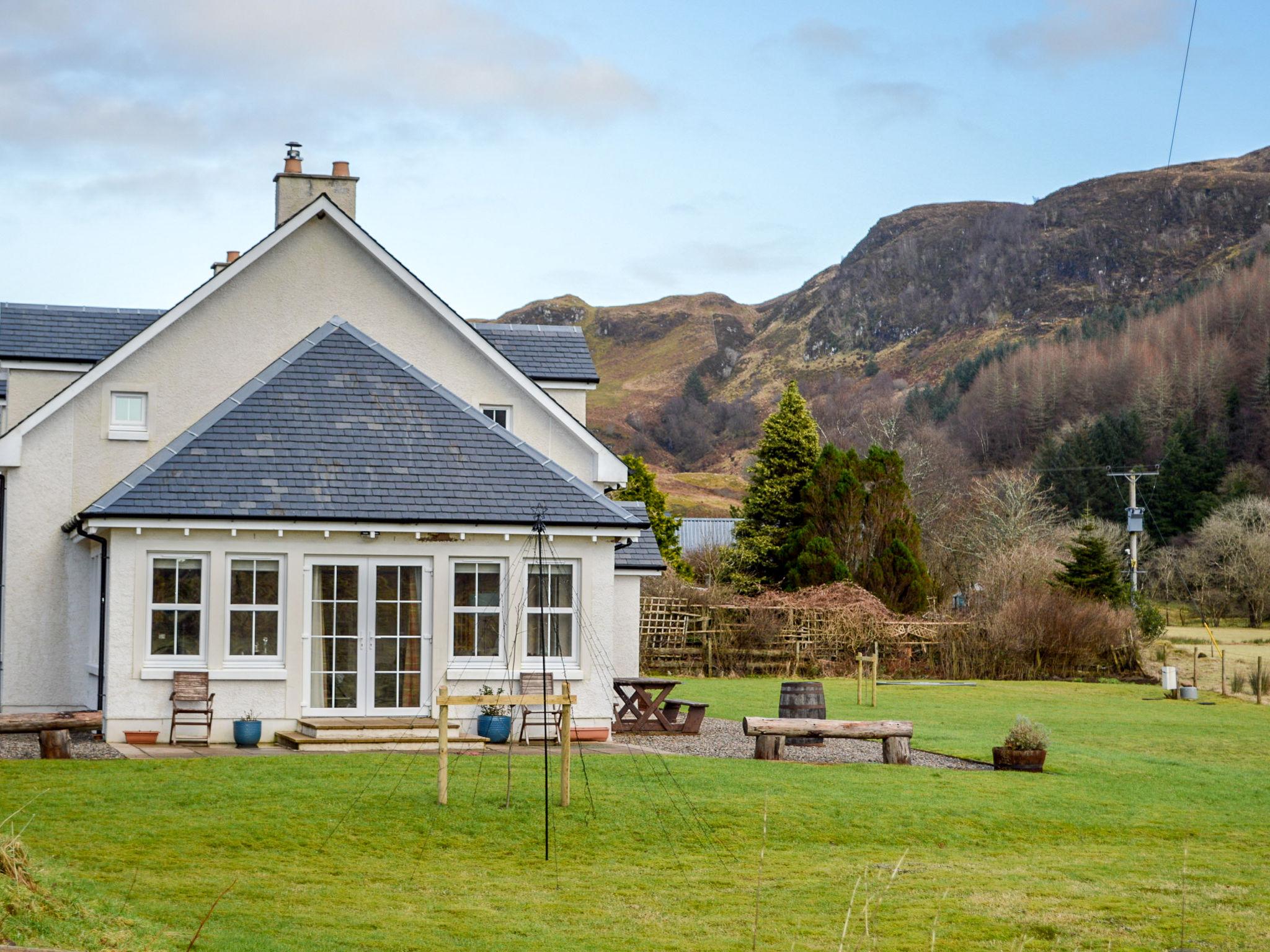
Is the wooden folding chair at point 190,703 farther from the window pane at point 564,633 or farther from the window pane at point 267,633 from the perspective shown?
the window pane at point 564,633

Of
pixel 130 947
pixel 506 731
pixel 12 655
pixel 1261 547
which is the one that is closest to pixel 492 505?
pixel 506 731

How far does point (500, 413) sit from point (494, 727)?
22.0 ft

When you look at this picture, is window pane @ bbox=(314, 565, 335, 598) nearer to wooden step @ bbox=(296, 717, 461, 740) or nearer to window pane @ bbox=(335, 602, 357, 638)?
window pane @ bbox=(335, 602, 357, 638)

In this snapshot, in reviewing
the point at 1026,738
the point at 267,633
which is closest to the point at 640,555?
the point at 267,633

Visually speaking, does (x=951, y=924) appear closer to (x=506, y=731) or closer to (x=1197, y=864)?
(x=1197, y=864)

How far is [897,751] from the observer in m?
18.7

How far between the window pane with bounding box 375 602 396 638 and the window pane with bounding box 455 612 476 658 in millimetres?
860

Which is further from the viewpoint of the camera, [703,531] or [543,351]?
[703,531]

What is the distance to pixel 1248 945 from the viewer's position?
9703mm

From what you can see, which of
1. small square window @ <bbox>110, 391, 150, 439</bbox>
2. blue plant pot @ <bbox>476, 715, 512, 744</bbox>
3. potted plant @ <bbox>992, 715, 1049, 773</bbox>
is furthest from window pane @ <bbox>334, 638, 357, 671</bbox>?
potted plant @ <bbox>992, 715, 1049, 773</bbox>

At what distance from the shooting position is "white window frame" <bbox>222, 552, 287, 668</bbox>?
61.4 ft

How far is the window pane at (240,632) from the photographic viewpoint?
18.8m

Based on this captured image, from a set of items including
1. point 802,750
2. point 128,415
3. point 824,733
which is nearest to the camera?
point 824,733

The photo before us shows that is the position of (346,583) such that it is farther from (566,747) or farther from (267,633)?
(566,747)
